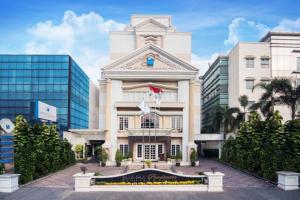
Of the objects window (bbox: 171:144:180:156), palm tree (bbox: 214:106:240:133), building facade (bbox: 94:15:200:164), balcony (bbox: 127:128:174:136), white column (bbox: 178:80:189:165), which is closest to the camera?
balcony (bbox: 127:128:174:136)

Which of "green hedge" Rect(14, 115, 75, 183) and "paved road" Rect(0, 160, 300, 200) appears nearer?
"paved road" Rect(0, 160, 300, 200)

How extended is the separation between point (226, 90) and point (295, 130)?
37.7 meters

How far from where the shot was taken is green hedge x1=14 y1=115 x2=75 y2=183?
26000mm

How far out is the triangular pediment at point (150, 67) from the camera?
44438 millimetres

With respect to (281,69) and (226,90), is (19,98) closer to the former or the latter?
(226,90)

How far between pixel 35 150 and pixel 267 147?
1979 centimetres

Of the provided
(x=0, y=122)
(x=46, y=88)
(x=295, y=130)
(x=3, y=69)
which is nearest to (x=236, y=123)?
(x=295, y=130)

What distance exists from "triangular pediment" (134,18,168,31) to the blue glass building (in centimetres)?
3016

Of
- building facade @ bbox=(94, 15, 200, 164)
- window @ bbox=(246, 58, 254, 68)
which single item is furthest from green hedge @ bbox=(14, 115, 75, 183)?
window @ bbox=(246, 58, 254, 68)

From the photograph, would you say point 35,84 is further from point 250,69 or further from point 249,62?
point 250,69

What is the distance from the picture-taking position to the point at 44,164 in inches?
1190

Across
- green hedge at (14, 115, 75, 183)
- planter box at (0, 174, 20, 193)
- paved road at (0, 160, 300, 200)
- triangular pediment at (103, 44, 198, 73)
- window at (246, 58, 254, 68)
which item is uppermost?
window at (246, 58, 254, 68)

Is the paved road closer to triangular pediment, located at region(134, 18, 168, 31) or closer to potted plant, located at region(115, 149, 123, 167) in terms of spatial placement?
potted plant, located at region(115, 149, 123, 167)

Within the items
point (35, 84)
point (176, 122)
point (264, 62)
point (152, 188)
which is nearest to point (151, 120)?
point (176, 122)
